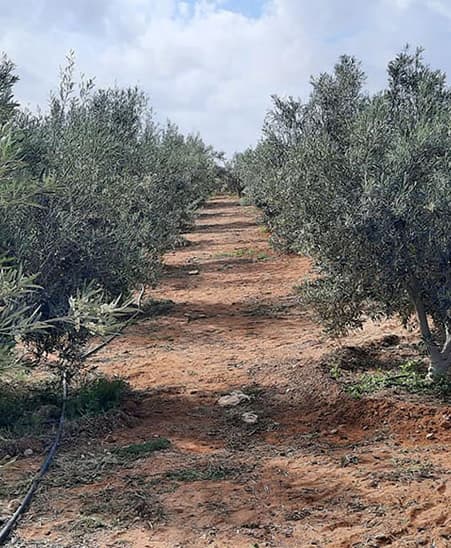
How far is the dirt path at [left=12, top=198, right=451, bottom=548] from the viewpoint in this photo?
4.29 m

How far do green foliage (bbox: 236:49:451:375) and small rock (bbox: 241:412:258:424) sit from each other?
1.34 meters

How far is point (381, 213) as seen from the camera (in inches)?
243

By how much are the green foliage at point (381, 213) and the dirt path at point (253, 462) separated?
3.43 feet

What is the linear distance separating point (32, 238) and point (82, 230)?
56 cm

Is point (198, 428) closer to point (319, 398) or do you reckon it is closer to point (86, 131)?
point (319, 398)

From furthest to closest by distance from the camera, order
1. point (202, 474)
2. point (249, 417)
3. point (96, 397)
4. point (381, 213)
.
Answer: point (96, 397), point (249, 417), point (381, 213), point (202, 474)

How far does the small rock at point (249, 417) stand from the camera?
6.59 m

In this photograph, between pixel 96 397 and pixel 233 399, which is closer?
pixel 96 397

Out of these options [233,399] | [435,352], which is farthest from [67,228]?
[435,352]

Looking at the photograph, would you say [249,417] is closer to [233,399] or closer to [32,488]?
[233,399]

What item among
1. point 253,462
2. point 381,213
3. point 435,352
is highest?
point 381,213

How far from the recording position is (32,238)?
641 centimetres

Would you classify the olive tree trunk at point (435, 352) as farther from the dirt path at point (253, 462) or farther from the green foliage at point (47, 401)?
the green foliage at point (47, 401)

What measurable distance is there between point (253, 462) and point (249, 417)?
1126mm
